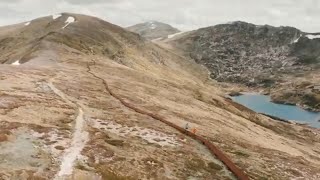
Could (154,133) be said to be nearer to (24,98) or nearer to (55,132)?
(55,132)

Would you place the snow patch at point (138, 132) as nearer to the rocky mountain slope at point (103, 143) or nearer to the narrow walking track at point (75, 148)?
the rocky mountain slope at point (103, 143)

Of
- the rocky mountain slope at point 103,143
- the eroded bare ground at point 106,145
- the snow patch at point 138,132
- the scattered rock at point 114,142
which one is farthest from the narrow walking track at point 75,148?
the scattered rock at point 114,142

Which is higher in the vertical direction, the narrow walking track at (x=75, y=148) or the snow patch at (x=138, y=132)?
the narrow walking track at (x=75, y=148)

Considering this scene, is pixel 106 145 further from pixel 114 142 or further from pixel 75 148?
pixel 75 148

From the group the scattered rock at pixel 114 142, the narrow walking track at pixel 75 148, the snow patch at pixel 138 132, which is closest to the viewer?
the narrow walking track at pixel 75 148

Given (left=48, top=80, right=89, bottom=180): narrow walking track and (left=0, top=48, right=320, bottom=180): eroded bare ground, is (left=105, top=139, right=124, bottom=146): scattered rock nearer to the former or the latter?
(left=0, top=48, right=320, bottom=180): eroded bare ground

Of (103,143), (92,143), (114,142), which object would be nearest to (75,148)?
(92,143)

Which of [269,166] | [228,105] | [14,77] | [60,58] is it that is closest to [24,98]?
[14,77]

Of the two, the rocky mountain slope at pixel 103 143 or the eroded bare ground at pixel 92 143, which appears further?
the rocky mountain slope at pixel 103 143
